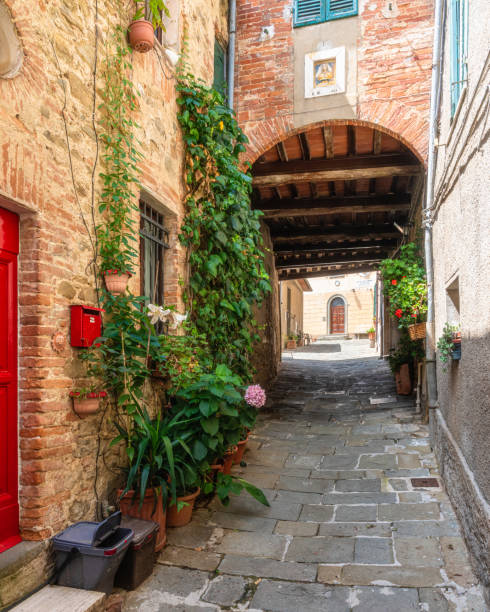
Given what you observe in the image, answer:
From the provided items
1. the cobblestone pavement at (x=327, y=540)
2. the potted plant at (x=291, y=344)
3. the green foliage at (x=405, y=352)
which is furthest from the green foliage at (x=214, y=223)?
the potted plant at (x=291, y=344)

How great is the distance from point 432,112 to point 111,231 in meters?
4.15

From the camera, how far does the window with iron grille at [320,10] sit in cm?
644

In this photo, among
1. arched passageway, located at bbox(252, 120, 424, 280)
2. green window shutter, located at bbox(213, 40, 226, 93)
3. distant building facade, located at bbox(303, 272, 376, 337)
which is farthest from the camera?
distant building facade, located at bbox(303, 272, 376, 337)

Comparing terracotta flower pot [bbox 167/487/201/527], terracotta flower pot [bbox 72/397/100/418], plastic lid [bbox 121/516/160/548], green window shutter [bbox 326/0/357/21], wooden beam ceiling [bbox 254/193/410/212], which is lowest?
terracotta flower pot [bbox 167/487/201/527]

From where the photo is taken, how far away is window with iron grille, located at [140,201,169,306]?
4.34m

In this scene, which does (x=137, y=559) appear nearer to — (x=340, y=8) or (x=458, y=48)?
(x=458, y=48)

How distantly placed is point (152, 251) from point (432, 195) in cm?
330

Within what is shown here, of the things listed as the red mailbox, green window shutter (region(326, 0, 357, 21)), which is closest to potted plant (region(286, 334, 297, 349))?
green window shutter (region(326, 0, 357, 21))

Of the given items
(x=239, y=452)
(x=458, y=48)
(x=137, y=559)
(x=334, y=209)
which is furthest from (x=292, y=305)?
(x=137, y=559)

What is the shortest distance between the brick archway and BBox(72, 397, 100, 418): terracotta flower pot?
4479 mm

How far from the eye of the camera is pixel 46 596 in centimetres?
257

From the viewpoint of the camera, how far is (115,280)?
339 cm

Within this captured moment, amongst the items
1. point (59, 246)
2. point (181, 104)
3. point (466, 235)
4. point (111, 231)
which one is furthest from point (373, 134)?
point (59, 246)

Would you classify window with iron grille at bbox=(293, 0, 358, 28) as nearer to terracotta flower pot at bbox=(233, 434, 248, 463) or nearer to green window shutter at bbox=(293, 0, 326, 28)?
green window shutter at bbox=(293, 0, 326, 28)
